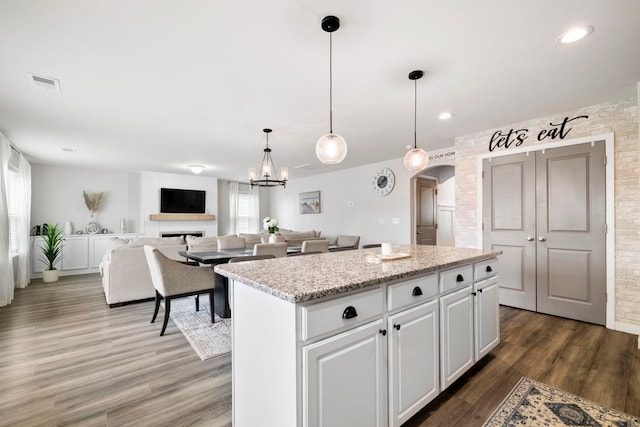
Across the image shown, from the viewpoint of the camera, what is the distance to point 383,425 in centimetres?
143

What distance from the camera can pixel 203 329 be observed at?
3.09m

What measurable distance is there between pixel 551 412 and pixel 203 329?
306cm

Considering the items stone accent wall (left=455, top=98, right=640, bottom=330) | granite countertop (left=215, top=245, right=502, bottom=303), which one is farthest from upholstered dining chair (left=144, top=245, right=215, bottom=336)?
stone accent wall (left=455, top=98, right=640, bottom=330)

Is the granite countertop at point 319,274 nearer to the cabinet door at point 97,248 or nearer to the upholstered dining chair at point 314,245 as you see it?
the upholstered dining chair at point 314,245

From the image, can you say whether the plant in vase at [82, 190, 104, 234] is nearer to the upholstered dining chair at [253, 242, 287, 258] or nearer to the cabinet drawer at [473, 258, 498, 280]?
the upholstered dining chair at [253, 242, 287, 258]

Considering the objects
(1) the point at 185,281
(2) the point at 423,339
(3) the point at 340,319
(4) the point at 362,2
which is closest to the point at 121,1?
(4) the point at 362,2

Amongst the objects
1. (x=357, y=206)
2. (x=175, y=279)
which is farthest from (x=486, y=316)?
(x=357, y=206)

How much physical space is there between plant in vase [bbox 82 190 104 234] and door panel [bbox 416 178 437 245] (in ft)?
24.8

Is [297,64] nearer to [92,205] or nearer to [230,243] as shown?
[230,243]

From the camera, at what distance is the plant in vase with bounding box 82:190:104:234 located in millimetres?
6739

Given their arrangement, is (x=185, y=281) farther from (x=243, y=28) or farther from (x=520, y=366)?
(x=520, y=366)

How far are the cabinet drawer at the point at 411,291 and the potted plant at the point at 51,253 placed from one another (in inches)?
280

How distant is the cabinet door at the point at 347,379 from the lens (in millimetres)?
1146

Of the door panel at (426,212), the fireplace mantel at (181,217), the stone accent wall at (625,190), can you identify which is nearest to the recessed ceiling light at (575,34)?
the stone accent wall at (625,190)
